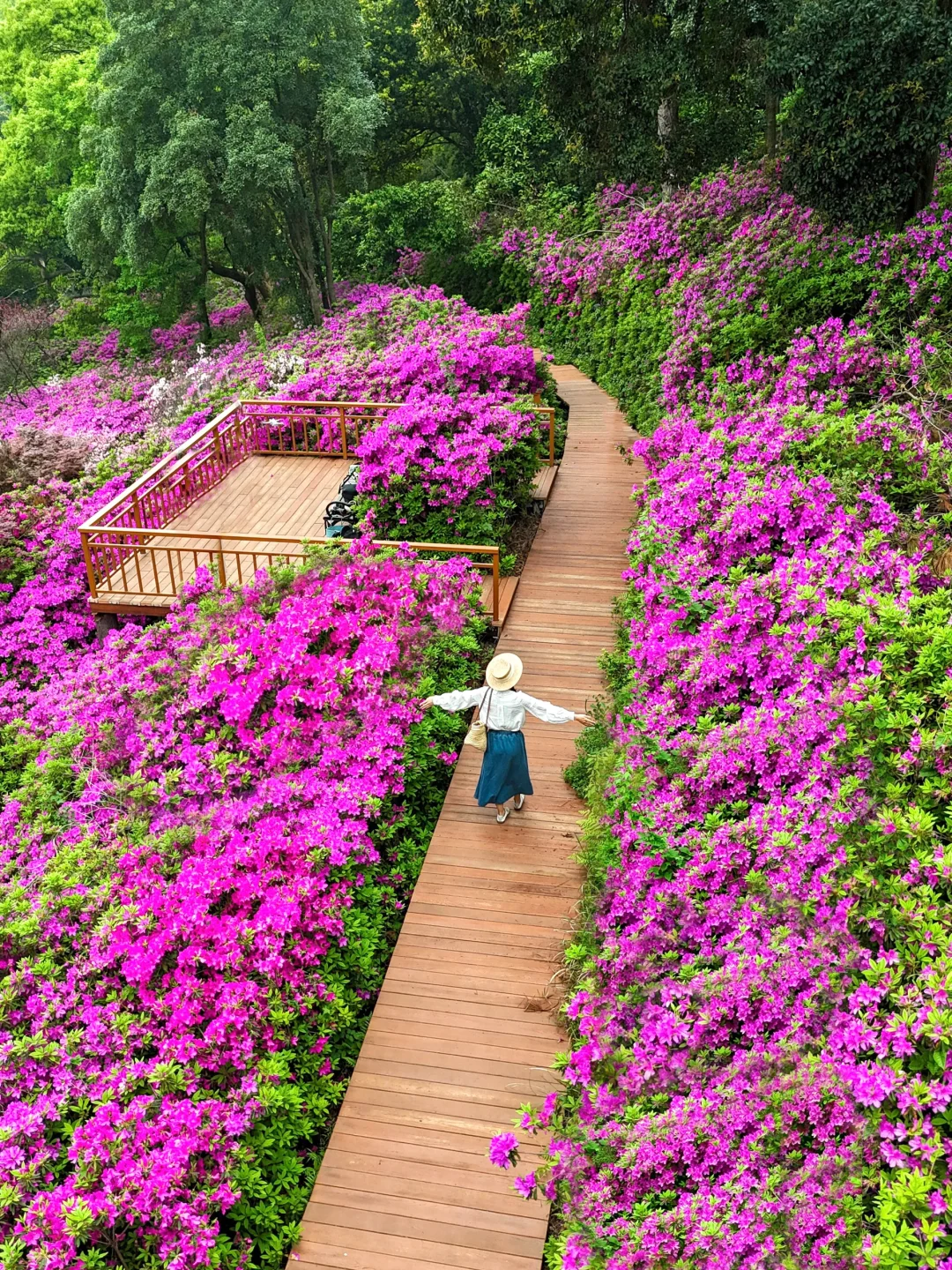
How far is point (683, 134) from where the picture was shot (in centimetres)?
1872

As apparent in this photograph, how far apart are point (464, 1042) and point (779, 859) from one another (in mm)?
2341

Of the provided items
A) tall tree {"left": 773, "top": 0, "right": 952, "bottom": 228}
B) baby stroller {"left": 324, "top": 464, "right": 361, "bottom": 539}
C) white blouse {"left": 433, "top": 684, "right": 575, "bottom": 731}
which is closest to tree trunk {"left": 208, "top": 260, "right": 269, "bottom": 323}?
baby stroller {"left": 324, "top": 464, "right": 361, "bottom": 539}

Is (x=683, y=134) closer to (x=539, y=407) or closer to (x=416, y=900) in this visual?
(x=539, y=407)

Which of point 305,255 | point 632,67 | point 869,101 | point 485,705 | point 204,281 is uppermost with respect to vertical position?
point 632,67

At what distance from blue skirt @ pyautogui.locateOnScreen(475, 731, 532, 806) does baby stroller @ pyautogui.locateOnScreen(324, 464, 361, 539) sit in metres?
4.42

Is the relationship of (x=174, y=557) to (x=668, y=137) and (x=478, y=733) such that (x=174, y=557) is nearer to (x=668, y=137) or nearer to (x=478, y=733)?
(x=478, y=733)

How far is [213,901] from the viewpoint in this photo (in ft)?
20.6

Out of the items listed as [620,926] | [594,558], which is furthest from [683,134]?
[620,926]

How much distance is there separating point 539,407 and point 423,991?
828 cm

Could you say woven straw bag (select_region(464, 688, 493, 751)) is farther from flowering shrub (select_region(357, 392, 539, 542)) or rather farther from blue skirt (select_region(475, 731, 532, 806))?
flowering shrub (select_region(357, 392, 539, 542))

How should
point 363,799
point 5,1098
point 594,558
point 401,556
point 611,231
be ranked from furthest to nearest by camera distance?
point 611,231, point 594,558, point 401,556, point 363,799, point 5,1098

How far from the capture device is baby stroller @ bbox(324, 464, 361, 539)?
1144cm

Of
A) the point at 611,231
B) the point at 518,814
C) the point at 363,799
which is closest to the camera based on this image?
the point at 363,799

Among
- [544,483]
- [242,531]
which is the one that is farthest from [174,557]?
[544,483]
